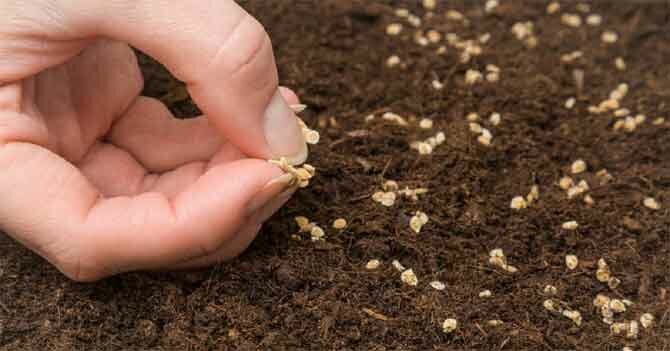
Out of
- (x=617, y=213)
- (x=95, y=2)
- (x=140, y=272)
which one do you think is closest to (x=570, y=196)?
(x=617, y=213)

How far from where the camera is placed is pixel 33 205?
130 cm

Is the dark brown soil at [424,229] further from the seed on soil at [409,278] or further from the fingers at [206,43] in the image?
the fingers at [206,43]

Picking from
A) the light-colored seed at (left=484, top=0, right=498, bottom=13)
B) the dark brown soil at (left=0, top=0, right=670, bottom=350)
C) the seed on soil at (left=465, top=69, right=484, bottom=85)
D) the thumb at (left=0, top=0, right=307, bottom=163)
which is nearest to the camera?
the thumb at (left=0, top=0, right=307, bottom=163)

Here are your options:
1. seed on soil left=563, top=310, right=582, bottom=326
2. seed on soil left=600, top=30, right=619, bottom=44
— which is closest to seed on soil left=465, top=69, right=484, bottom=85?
seed on soil left=600, top=30, right=619, bottom=44

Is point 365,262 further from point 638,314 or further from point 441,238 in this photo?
point 638,314

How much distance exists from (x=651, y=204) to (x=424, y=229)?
474 millimetres

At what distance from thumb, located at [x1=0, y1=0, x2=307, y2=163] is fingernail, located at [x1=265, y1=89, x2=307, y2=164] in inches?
0.6

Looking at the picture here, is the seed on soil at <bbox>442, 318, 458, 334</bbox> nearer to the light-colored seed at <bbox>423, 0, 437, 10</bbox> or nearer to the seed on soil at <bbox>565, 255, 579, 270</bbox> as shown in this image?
the seed on soil at <bbox>565, 255, 579, 270</bbox>

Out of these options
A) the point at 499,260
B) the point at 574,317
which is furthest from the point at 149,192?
the point at 574,317

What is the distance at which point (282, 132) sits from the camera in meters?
1.39

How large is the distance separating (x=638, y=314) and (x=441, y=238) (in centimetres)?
36

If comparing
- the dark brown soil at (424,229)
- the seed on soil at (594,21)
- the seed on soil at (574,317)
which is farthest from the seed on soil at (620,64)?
the seed on soil at (574,317)

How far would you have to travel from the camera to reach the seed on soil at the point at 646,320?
4.94 ft

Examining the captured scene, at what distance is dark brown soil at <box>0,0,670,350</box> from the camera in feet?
4.61
